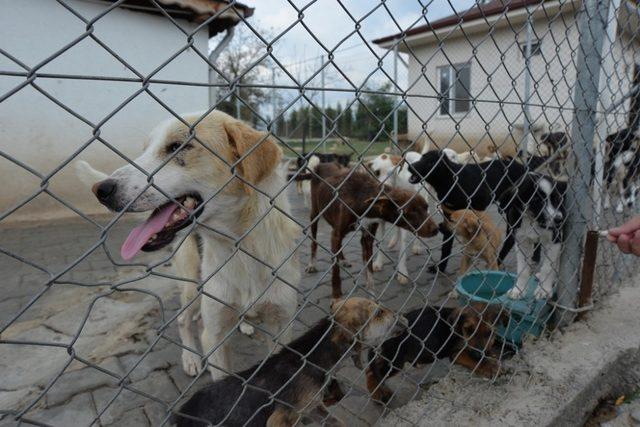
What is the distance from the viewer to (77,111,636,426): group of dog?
1.58 m

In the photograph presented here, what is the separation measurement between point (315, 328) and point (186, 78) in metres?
6.76

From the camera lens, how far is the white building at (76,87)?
20.5 ft

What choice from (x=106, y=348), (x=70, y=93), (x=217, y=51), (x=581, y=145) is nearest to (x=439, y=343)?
(x=581, y=145)

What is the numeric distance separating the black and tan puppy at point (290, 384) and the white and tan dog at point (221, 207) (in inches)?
6.1

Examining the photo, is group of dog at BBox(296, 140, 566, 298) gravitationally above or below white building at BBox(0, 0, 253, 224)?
below

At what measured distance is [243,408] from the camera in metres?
1.65

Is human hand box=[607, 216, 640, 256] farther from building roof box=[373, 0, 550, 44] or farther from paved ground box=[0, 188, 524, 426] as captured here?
building roof box=[373, 0, 550, 44]

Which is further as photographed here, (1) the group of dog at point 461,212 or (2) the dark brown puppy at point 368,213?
(2) the dark brown puppy at point 368,213

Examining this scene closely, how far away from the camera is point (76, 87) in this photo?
6617 mm

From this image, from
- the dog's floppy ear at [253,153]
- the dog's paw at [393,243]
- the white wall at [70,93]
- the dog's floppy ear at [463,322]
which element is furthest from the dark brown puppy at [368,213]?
the white wall at [70,93]

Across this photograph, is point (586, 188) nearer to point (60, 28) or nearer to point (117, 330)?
point (117, 330)

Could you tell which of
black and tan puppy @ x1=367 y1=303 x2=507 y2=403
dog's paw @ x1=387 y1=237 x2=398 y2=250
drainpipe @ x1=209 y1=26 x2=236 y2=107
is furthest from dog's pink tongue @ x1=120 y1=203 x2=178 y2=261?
drainpipe @ x1=209 y1=26 x2=236 y2=107

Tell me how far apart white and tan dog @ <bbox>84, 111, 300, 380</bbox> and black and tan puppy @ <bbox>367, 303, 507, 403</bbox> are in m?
0.57

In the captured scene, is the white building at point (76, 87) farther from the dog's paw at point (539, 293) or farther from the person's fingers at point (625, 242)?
the person's fingers at point (625, 242)
